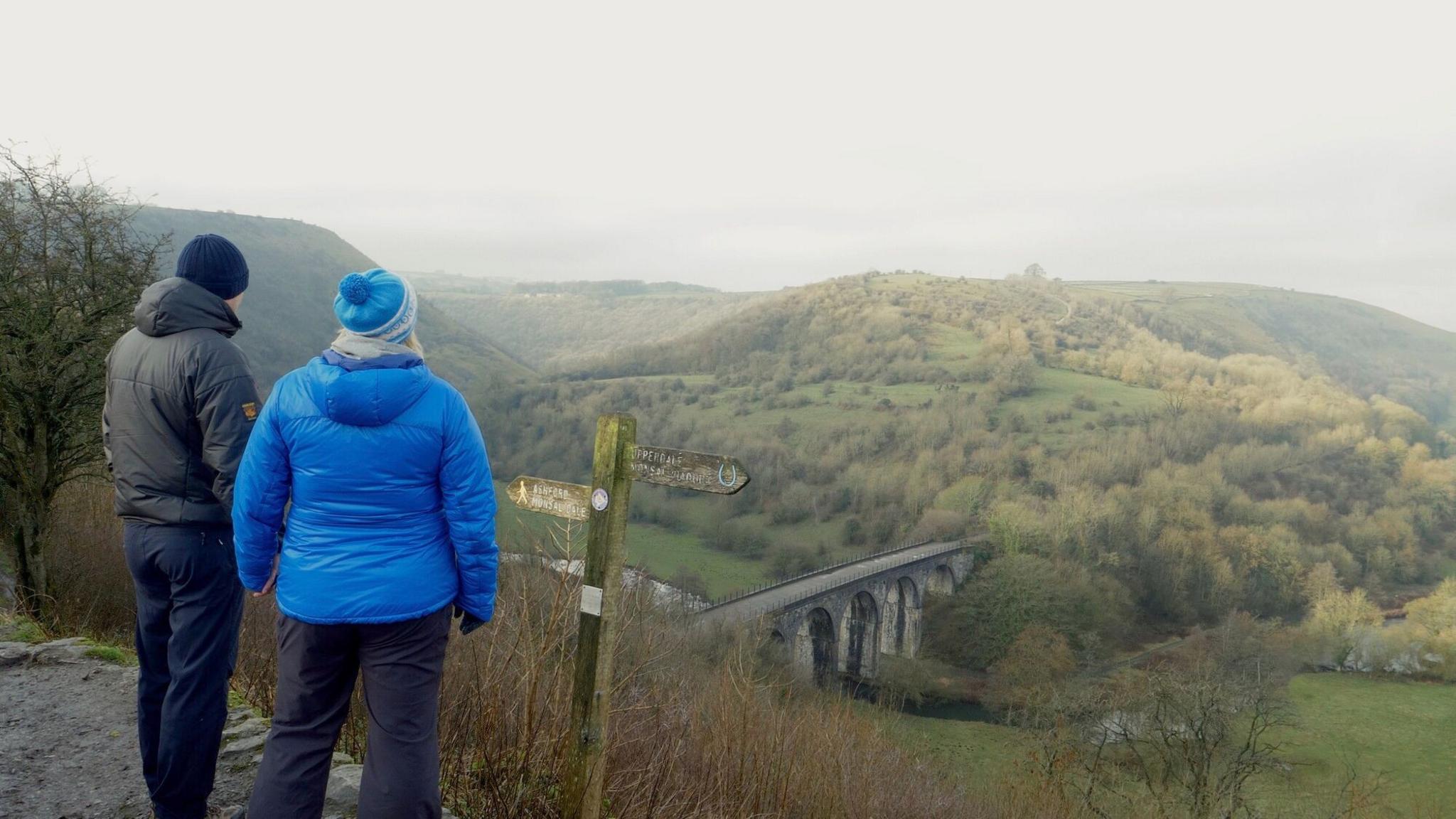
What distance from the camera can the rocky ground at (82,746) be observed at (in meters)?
2.83

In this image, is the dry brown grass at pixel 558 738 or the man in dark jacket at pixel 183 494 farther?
the dry brown grass at pixel 558 738

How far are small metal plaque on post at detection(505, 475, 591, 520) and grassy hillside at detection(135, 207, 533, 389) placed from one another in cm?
4953

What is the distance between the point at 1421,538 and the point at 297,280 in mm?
91665

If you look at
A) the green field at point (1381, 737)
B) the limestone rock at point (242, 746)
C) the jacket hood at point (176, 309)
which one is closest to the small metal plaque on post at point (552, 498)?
the jacket hood at point (176, 309)

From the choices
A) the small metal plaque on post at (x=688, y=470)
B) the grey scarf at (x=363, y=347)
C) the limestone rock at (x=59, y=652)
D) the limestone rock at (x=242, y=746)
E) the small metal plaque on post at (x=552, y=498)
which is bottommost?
the limestone rock at (x=59, y=652)

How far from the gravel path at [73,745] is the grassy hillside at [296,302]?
1877 inches

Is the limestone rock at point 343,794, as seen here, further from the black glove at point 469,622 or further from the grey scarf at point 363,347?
the grey scarf at point 363,347

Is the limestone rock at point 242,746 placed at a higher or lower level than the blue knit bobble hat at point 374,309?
lower

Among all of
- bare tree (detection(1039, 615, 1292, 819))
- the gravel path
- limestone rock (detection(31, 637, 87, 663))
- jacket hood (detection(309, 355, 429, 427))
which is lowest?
bare tree (detection(1039, 615, 1292, 819))

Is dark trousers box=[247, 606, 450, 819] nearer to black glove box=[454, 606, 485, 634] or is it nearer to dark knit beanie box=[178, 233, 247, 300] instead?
black glove box=[454, 606, 485, 634]

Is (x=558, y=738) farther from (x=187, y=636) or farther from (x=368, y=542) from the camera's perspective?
(x=368, y=542)

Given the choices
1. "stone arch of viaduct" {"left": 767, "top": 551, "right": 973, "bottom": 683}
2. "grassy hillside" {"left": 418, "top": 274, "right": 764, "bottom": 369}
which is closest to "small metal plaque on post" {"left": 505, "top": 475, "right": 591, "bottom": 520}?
"stone arch of viaduct" {"left": 767, "top": 551, "right": 973, "bottom": 683}

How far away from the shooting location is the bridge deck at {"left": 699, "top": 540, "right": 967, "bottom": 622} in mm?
32000

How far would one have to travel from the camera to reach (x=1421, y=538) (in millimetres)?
56344
